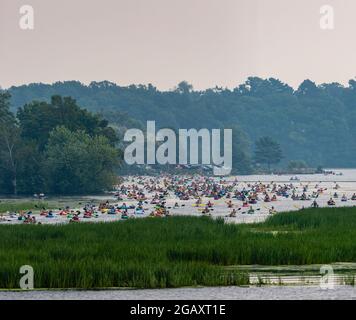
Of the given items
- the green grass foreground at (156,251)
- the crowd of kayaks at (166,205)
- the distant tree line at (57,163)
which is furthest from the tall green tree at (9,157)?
the green grass foreground at (156,251)

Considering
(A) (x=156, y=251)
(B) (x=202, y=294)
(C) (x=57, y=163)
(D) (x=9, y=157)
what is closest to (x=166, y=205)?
(C) (x=57, y=163)

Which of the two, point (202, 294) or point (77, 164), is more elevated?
point (77, 164)

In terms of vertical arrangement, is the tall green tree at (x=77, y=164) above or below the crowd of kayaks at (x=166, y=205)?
above

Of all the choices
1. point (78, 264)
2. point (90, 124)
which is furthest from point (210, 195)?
point (78, 264)

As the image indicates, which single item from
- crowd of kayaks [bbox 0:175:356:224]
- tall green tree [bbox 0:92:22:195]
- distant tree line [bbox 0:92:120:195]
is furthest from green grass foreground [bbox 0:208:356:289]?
tall green tree [bbox 0:92:22:195]

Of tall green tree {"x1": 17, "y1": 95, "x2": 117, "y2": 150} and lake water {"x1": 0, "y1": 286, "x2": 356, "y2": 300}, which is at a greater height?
tall green tree {"x1": 17, "y1": 95, "x2": 117, "y2": 150}

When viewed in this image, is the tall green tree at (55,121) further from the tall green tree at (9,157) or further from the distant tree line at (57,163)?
the tall green tree at (9,157)

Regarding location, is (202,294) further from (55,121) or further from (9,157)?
(55,121)

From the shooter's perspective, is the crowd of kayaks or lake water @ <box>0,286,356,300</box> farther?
the crowd of kayaks

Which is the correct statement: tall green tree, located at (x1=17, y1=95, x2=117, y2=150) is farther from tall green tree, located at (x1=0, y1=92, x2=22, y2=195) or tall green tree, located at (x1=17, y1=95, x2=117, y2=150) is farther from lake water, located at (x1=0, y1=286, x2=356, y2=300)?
lake water, located at (x1=0, y1=286, x2=356, y2=300)

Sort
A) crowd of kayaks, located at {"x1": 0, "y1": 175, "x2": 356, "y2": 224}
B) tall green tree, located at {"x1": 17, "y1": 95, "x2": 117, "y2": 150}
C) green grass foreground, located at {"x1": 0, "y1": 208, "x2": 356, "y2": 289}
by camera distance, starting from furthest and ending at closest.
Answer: tall green tree, located at {"x1": 17, "y1": 95, "x2": 117, "y2": 150}, crowd of kayaks, located at {"x1": 0, "y1": 175, "x2": 356, "y2": 224}, green grass foreground, located at {"x1": 0, "y1": 208, "x2": 356, "y2": 289}
